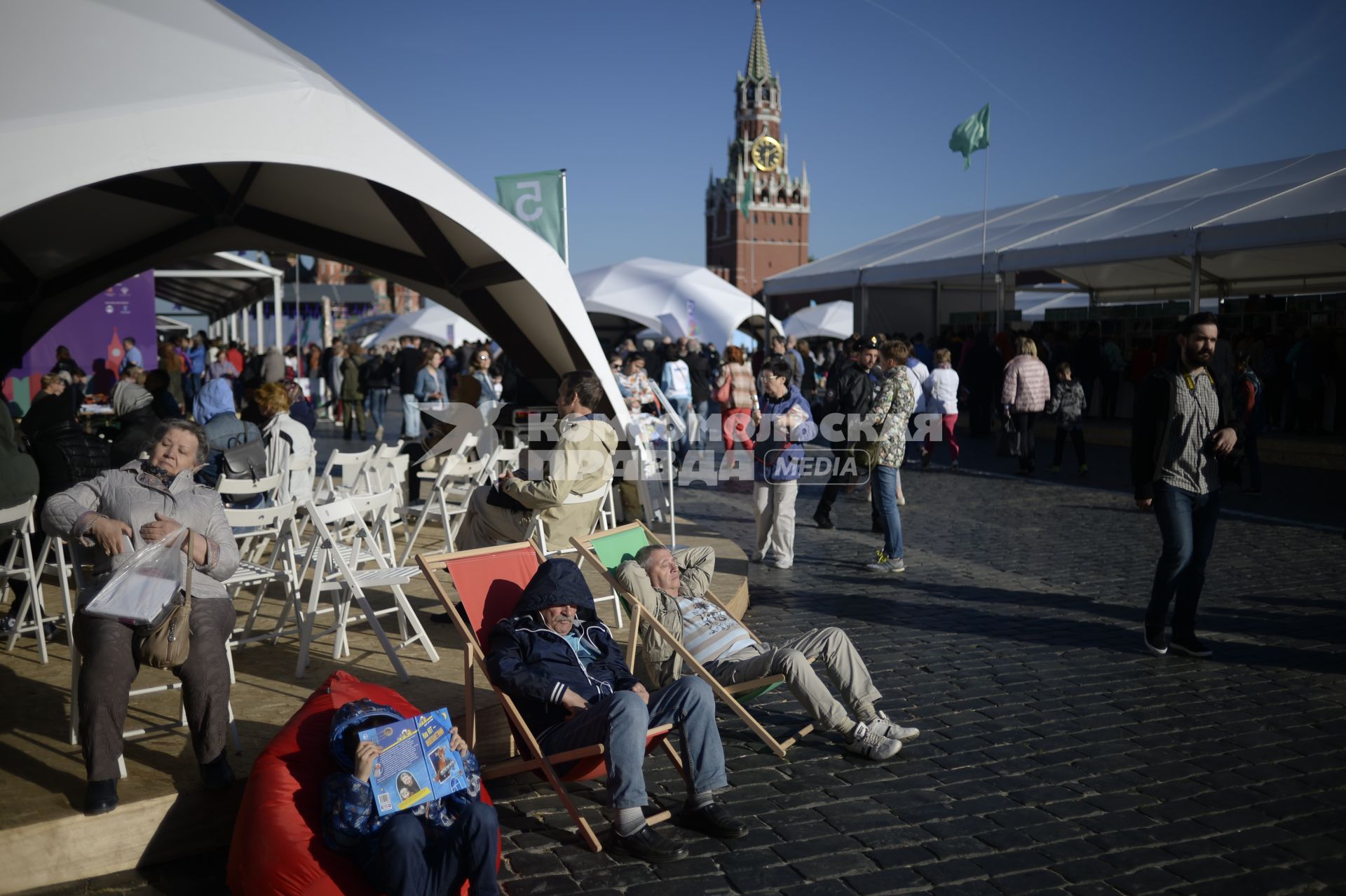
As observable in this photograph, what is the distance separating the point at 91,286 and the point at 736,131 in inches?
4591

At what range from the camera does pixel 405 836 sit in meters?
2.81

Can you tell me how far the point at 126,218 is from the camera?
9758 mm

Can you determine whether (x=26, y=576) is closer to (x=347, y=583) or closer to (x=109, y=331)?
(x=347, y=583)

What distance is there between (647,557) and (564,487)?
130 centimetres

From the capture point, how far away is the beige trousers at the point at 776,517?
746cm

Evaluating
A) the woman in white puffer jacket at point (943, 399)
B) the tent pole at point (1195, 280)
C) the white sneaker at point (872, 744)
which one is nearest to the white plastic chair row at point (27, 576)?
the white sneaker at point (872, 744)

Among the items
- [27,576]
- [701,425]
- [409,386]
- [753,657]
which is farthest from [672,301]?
[753,657]

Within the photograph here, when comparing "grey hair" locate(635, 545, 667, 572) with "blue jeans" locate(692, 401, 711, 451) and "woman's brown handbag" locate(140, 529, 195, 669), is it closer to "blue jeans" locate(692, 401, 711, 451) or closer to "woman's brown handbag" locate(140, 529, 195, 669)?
"woman's brown handbag" locate(140, 529, 195, 669)

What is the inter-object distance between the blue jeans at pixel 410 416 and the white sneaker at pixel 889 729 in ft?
41.4

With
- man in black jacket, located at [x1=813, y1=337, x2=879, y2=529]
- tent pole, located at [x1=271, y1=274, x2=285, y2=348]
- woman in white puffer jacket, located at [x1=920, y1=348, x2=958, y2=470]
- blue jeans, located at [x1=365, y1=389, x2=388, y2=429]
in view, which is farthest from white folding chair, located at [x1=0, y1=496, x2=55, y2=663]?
tent pole, located at [x1=271, y1=274, x2=285, y2=348]

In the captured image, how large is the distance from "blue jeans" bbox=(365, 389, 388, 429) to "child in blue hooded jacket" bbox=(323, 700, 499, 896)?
1484 centimetres

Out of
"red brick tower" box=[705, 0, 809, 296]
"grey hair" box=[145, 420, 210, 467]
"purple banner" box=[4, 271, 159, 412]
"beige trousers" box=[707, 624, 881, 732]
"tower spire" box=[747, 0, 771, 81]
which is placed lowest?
"beige trousers" box=[707, 624, 881, 732]

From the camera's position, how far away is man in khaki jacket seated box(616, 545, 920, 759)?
406cm

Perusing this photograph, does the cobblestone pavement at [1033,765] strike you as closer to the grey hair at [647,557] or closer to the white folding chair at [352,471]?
the grey hair at [647,557]
